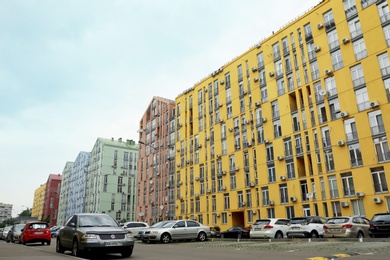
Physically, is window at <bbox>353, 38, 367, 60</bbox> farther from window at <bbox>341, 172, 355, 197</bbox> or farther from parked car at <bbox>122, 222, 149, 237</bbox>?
parked car at <bbox>122, 222, 149, 237</bbox>

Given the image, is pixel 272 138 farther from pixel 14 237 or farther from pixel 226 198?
pixel 14 237

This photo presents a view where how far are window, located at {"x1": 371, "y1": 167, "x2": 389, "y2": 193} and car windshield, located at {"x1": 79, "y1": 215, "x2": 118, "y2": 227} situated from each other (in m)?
25.0

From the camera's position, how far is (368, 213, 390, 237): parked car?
55.3ft

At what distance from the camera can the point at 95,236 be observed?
421 inches

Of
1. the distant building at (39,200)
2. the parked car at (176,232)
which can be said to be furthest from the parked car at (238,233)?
the distant building at (39,200)

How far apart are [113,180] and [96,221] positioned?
68.9m

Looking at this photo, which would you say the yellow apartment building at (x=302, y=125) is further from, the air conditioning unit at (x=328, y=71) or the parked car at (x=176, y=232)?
the parked car at (x=176, y=232)

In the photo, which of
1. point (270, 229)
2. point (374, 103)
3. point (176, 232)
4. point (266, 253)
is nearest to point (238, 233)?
point (270, 229)

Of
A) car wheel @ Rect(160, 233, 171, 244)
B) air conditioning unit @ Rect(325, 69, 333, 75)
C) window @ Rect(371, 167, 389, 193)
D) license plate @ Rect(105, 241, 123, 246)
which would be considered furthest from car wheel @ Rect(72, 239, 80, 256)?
air conditioning unit @ Rect(325, 69, 333, 75)

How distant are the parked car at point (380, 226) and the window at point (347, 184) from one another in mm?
13649

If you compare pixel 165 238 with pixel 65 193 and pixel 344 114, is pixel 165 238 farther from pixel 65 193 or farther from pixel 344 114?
pixel 65 193

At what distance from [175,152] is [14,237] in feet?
114

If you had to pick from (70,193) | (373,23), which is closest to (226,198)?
(373,23)

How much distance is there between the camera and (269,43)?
4266 cm
